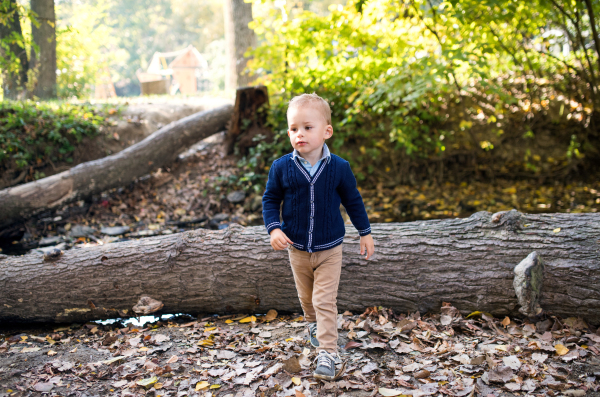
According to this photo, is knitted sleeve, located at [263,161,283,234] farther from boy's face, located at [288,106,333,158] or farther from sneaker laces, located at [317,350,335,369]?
sneaker laces, located at [317,350,335,369]

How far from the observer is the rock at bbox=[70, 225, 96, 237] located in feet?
18.6

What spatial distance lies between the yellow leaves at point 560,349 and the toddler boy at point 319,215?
4.53 feet

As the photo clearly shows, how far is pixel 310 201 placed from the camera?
2389 mm

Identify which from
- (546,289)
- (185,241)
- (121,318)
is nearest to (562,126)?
(546,289)

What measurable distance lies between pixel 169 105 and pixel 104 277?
6729 mm

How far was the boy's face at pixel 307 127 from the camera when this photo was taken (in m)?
2.23

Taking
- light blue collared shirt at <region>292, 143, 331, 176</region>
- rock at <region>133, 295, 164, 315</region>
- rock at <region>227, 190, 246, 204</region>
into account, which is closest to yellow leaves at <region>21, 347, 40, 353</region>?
rock at <region>133, 295, 164, 315</region>

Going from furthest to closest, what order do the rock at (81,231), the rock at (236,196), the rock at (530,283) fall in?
the rock at (236,196) < the rock at (81,231) < the rock at (530,283)

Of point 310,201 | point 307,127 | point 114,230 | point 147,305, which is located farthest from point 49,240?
point 307,127

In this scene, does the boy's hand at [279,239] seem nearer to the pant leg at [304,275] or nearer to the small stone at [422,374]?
the pant leg at [304,275]

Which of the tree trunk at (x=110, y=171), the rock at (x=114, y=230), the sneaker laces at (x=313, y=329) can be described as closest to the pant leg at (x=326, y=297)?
the sneaker laces at (x=313, y=329)

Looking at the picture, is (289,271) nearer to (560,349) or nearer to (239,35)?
(560,349)

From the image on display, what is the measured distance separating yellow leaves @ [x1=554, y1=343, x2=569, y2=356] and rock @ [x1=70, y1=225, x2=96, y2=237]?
18.7ft

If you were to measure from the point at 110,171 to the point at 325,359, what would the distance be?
5311 millimetres
